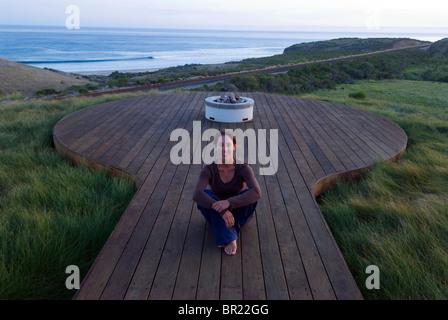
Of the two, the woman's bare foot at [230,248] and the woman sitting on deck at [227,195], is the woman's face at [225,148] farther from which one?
the woman's bare foot at [230,248]

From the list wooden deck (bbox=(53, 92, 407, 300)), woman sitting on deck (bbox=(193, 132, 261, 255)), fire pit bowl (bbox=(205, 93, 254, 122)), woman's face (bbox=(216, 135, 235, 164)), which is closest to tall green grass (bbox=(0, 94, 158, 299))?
wooden deck (bbox=(53, 92, 407, 300))

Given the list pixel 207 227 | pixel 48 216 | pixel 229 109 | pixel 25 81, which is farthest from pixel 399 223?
pixel 25 81

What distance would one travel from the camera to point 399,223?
304cm

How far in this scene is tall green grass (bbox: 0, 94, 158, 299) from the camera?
7.64ft

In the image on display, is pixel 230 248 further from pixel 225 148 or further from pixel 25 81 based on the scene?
pixel 25 81

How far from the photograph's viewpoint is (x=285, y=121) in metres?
6.25

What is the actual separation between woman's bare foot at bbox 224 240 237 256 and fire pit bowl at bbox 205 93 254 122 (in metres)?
3.76

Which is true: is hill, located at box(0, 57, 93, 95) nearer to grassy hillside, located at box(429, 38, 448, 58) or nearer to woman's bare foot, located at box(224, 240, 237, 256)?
woman's bare foot, located at box(224, 240, 237, 256)

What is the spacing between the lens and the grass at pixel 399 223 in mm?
2296

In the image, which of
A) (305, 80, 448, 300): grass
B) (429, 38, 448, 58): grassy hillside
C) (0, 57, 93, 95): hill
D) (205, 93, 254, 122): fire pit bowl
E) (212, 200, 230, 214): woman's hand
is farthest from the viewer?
(429, 38, 448, 58): grassy hillside

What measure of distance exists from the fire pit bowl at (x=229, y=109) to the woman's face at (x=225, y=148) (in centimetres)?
345

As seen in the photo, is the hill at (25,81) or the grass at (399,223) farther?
the hill at (25,81)

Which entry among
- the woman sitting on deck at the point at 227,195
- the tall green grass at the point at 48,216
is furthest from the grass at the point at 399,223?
the tall green grass at the point at 48,216
